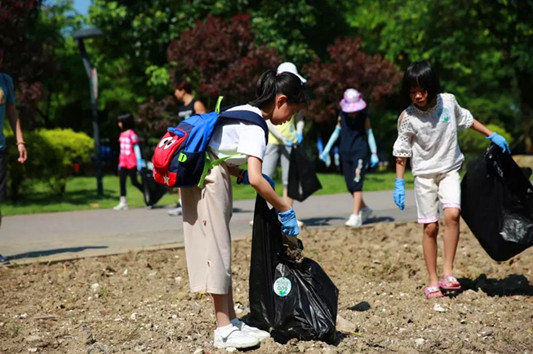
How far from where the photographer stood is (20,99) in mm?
17750

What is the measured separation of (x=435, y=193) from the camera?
586 cm

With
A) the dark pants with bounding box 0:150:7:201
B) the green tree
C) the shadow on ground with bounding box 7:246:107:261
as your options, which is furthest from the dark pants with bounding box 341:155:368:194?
the green tree

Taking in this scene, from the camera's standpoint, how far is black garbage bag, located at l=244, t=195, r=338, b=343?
4.34 meters

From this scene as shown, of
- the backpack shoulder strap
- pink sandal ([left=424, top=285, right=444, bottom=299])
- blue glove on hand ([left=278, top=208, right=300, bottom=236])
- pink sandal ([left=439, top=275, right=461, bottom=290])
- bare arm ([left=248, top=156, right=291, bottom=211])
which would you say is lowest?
pink sandal ([left=424, top=285, right=444, bottom=299])

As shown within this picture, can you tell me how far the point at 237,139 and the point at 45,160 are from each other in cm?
1037

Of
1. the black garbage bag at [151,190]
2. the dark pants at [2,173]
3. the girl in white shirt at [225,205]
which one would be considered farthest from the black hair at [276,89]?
the black garbage bag at [151,190]

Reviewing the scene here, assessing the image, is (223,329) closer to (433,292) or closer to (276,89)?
(276,89)

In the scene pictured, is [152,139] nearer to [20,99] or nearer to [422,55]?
[20,99]

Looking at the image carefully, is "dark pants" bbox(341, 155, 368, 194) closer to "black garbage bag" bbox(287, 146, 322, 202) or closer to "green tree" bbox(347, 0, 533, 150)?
"black garbage bag" bbox(287, 146, 322, 202)

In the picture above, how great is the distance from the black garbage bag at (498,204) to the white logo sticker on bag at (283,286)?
6.85ft

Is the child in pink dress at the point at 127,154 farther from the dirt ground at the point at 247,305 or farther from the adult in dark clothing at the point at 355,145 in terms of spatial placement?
the dirt ground at the point at 247,305

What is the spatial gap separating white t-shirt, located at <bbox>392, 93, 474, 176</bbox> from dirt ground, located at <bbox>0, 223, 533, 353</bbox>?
99cm

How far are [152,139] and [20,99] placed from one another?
24.2 ft

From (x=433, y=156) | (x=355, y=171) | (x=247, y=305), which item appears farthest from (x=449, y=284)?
(x=355, y=171)
